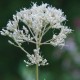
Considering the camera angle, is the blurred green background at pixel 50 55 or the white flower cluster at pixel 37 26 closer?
the white flower cluster at pixel 37 26

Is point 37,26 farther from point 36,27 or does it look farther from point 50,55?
point 50,55

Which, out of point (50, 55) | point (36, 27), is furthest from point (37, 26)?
point (50, 55)

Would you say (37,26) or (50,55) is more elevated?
(50,55)

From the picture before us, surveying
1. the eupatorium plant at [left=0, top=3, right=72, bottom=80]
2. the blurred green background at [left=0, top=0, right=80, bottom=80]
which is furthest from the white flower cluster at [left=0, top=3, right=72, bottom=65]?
the blurred green background at [left=0, top=0, right=80, bottom=80]

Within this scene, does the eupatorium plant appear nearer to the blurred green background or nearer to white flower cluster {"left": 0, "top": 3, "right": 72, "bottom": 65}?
white flower cluster {"left": 0, "top": 3, "right": 72, "bottom": 65}

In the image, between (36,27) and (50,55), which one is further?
(50,55)

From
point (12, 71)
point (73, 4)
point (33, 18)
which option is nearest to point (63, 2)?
point (73, 4)

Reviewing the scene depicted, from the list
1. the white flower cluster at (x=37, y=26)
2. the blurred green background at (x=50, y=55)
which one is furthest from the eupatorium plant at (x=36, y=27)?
the blurred green background at (x=50, y=55)

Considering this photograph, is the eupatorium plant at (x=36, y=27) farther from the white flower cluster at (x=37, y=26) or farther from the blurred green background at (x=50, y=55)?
the blurred green background at (x=50, y=55)
